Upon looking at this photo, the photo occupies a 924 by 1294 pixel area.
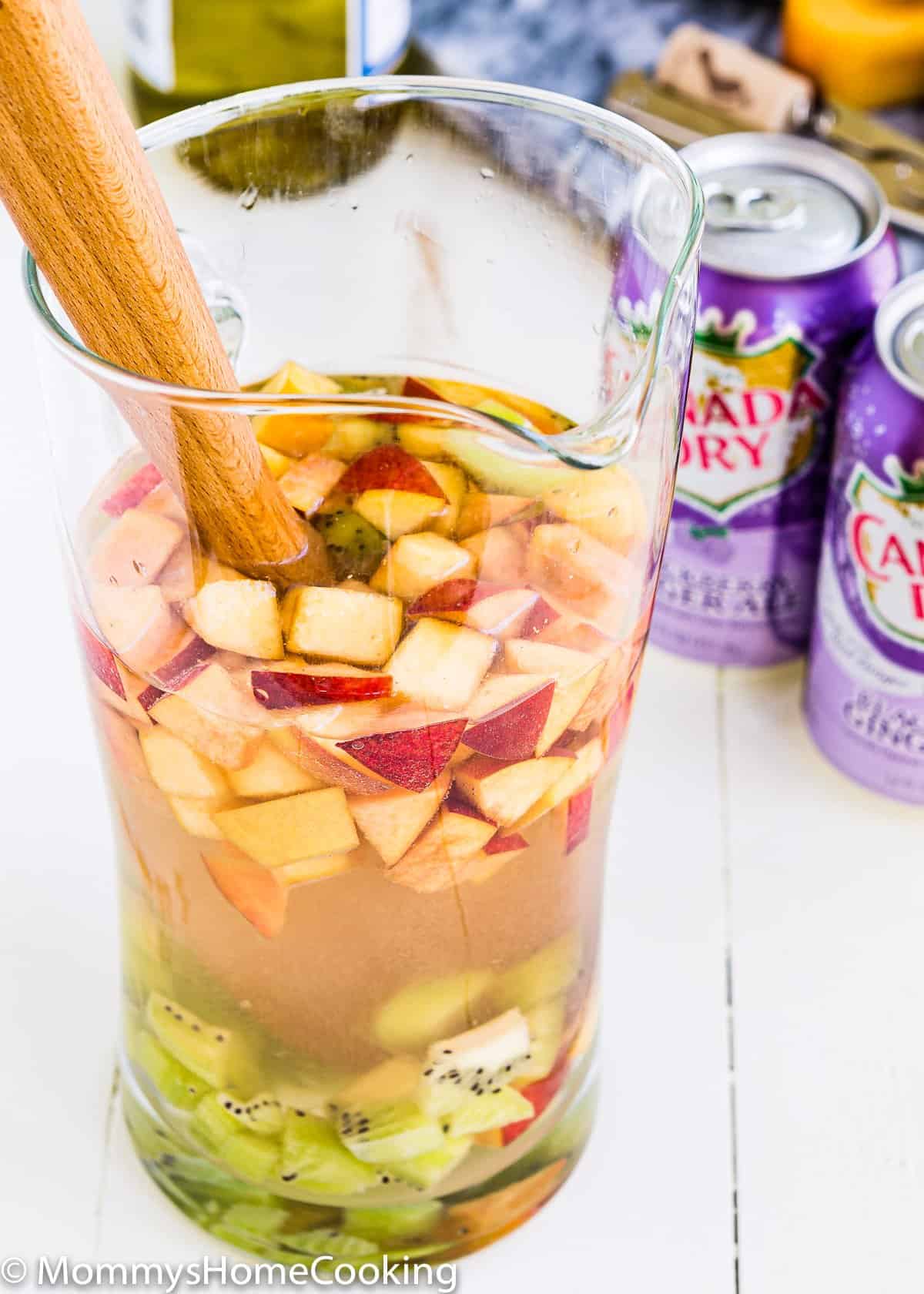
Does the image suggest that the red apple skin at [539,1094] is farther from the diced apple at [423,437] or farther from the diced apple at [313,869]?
the diced apple at [423,437]

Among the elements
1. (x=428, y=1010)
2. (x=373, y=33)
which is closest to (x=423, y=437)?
(x=428, y=1010)

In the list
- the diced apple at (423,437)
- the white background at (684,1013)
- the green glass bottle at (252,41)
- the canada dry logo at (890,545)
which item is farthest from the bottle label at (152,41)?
the diced apple at (423,437)

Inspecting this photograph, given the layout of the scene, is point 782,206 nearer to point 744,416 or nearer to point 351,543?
point 744,416

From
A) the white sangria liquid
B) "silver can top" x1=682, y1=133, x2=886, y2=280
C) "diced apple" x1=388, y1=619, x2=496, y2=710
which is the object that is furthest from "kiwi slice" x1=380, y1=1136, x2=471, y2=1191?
"silver can top" x1=682, y1=133, x2=886, y2=280

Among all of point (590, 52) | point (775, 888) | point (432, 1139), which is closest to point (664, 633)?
point (775, 888)

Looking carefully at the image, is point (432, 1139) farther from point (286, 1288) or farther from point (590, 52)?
point (590, 52)

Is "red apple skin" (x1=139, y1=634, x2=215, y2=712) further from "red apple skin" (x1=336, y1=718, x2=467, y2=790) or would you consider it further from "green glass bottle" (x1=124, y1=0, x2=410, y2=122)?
"green glass bottle" (x1=124, y1=0, x2=410, y2=122)
